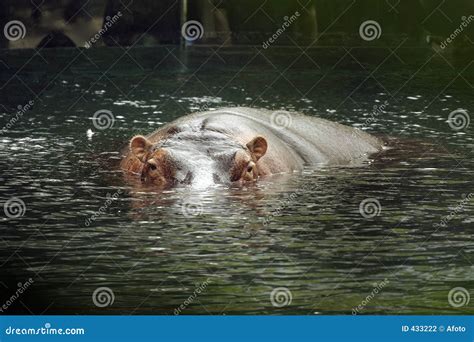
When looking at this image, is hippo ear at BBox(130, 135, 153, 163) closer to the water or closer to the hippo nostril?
the water

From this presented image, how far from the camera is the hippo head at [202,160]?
14.9m

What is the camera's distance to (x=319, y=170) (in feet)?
54.7

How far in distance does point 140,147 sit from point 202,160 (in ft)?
3.88

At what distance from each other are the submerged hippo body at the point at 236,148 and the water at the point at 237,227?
0.33m

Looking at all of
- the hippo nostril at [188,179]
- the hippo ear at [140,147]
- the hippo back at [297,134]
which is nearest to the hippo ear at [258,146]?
the hippo back at [297,134]

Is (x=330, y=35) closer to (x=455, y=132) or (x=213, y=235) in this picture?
(x=455, y=132)

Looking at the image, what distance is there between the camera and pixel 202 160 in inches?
591

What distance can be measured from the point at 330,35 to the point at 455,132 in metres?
23.0

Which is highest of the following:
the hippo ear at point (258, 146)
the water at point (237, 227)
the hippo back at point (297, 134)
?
the hippo back at point (297, 134)

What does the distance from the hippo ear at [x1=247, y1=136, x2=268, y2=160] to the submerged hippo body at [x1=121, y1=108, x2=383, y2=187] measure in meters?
0.01

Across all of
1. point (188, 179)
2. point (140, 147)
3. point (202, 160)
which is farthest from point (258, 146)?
point (140, 147)

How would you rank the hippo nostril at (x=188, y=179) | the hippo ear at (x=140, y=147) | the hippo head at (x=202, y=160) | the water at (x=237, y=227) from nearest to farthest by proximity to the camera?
the water at (x=237, y=227) < the hippo nostril at (x=188, y=179) < the hippo head at (x=202, y=160) < the hippo ear at (x=140, y=147)

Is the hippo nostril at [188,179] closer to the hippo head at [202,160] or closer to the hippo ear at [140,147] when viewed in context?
the hippo head at [202,160]

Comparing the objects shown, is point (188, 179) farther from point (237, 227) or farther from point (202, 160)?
point (237, 227)
